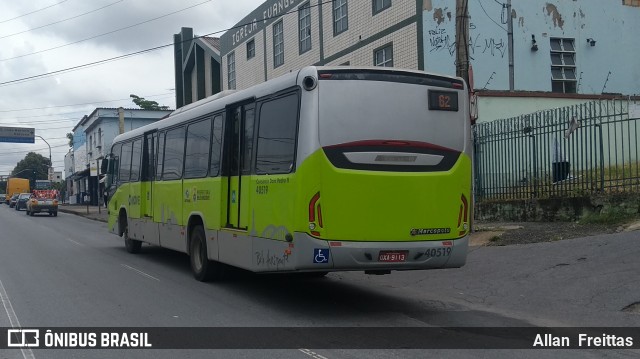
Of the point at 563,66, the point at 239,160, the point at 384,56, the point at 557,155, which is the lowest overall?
the point at 239,160

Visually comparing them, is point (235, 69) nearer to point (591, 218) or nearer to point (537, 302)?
point (591, 218)

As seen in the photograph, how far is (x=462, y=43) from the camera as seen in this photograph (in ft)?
43.2

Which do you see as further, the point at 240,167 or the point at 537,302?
the point at 240,167

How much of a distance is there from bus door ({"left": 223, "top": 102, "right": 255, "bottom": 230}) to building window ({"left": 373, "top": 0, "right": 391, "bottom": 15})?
13484 millimetres

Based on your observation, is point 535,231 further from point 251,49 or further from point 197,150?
point 251,49

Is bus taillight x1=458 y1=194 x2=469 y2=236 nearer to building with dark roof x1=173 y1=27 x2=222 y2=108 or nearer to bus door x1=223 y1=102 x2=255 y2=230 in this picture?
Answer: bus door x1=223 y1=102 x2=255 y2=230

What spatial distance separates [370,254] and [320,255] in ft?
2.19

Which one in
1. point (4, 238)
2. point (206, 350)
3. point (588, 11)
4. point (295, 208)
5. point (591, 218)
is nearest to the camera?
point (206, 350)

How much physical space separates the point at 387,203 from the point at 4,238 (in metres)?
17.7

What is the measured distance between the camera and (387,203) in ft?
27.1

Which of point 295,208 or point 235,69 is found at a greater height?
point 235,69

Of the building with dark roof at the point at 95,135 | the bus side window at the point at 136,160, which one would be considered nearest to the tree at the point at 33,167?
the building with dark roof at the point at 95,135

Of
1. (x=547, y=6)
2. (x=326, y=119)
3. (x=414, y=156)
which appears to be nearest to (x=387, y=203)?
(x=414, y=156)

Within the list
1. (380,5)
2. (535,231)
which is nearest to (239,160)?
(535,231)
